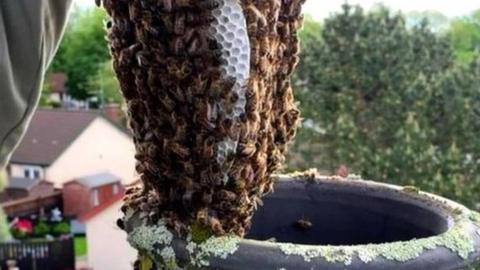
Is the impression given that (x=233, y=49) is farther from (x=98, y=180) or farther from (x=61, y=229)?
(x=98, y=180)

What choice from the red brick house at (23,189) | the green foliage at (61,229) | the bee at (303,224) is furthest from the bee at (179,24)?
the red brick house at (23,189)

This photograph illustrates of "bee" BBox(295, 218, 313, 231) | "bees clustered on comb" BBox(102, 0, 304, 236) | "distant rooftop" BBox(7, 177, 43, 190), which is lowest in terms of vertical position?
"distant rooftop" BBox(7, 177, 43, 190)

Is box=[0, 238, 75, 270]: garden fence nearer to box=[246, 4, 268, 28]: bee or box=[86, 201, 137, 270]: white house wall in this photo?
box=[86, 201, 137, 270]: white house wall

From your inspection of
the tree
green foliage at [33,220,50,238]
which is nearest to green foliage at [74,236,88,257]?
green foliage at [33,220,50,238]

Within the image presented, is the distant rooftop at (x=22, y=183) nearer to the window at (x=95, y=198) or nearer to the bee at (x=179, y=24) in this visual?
the window at (x=95, y=198)

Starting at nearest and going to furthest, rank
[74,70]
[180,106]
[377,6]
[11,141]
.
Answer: [180,106], [11,141], [377,6], [74,70]

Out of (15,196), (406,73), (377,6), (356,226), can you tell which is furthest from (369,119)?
(15,196)

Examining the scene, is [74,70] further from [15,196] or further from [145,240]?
[145,240]
